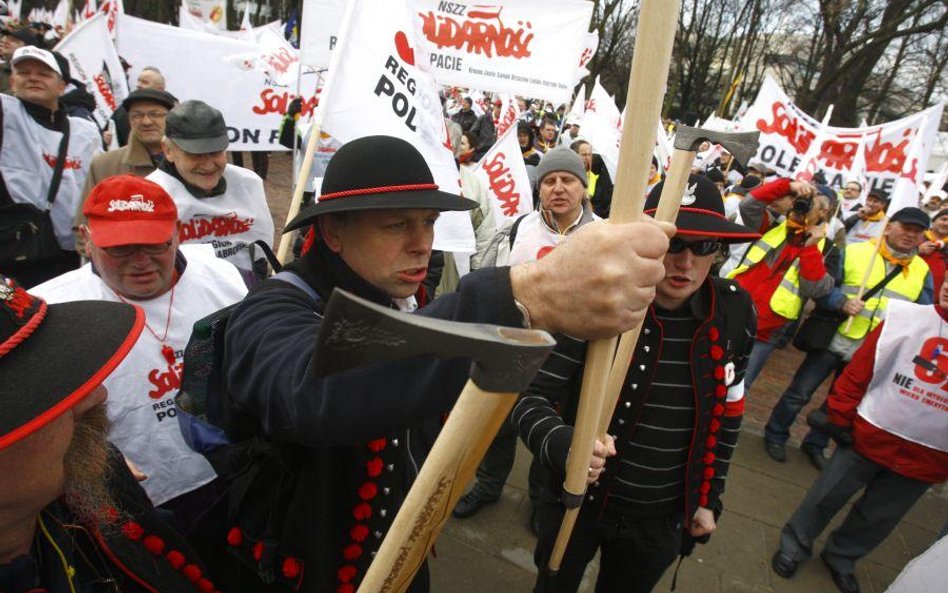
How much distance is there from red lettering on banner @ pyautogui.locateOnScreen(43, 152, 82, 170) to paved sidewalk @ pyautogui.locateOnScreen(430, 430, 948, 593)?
3.43 metres

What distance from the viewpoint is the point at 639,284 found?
0.80 m

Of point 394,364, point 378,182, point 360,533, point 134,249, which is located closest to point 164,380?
point 134,249

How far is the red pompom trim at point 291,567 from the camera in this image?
54.4 inches

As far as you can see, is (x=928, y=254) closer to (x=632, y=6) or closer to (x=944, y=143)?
(x=944, y=143)

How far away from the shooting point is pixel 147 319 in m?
2.01

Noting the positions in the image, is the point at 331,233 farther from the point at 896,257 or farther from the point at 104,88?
the point at 104,88

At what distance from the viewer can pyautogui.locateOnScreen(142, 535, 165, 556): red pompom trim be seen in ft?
4.50

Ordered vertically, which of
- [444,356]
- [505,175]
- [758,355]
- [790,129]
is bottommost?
[758,355]

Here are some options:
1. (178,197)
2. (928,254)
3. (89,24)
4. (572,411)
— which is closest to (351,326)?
(572,411)

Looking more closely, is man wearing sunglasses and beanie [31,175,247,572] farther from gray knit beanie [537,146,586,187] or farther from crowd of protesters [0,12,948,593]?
gray knit beanie [537,146,586,187]

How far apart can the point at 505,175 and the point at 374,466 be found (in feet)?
12.8

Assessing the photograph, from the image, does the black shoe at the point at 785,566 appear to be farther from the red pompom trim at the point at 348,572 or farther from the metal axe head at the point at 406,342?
the metal axe head at the point at 406,342

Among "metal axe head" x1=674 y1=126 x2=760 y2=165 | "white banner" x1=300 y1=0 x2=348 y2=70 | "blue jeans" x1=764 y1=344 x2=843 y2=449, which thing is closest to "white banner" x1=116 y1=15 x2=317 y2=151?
"white banner" x1=300 y1=0 x2=348 y2=70

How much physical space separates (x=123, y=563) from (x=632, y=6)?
37739mm
